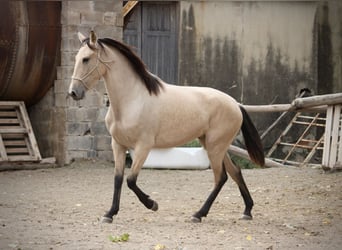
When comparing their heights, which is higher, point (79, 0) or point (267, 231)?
point (79, 0)

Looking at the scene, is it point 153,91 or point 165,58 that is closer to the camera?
point 153,91

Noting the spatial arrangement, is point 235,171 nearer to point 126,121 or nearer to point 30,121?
point 126,121

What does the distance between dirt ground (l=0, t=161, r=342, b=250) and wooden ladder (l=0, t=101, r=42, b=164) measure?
0.51m

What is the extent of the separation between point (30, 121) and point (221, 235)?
7.05 m

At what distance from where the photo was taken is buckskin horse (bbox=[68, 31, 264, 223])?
27.1 ft

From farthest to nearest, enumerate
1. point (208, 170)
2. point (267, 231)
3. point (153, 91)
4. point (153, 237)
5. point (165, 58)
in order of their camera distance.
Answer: point (165, 58) < point (208, 170) < point (153, 91) < point (267, 231) < point (153, 237)

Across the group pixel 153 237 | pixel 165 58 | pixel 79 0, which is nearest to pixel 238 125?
pixel 153 237

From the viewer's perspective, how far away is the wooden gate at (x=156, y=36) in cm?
1622

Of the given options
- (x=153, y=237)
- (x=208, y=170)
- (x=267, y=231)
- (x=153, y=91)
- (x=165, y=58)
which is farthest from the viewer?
(x=165, y=58)

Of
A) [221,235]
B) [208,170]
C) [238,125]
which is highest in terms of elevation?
[238,125]

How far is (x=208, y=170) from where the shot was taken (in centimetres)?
1276

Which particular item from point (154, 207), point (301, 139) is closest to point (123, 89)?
point (154, 207)

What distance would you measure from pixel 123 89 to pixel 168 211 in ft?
4.90

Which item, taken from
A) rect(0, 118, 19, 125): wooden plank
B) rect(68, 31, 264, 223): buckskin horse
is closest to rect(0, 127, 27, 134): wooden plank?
rect(0, 118, 19, 125): wooden plank
